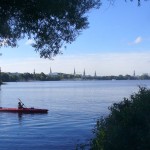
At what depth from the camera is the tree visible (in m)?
9.02

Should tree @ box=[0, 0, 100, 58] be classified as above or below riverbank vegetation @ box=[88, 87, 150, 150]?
above

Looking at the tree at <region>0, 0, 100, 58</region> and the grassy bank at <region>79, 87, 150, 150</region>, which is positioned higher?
the tree at <region>0, 0, 100, 58</region>

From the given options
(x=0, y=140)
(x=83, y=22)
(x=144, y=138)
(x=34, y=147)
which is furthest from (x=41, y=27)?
(x=0, y=140)

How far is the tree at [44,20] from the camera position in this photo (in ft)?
29.6

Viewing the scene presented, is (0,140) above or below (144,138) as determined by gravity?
below

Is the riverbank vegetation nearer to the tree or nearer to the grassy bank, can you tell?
the grassy bank

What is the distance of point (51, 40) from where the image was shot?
32.7 ft

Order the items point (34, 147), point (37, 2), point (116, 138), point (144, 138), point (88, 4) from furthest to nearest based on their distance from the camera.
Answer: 1. point (34, 147)
2. point (116, 138)
3. point (144, 138)
4. point (88, 4)
5. point (37, 2)

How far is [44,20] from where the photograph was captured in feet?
31.4

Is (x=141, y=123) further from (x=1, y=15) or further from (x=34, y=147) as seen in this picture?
(x=34, y=147)

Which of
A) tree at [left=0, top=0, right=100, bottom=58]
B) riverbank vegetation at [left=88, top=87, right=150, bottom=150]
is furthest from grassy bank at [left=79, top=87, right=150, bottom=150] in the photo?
tree at [left=0, top=0, right=100, bottom=58]

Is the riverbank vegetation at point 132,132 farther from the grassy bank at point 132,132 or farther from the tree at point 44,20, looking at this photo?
the tree at point 44,20

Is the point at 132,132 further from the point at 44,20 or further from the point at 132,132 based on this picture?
the point at 44,20

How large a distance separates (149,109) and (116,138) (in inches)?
57.2
